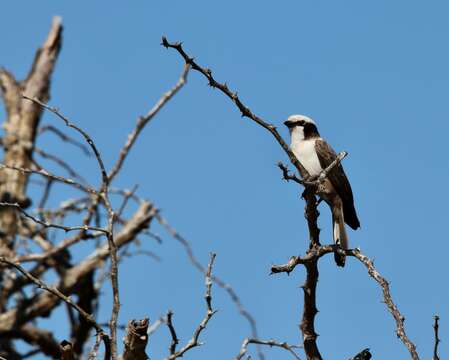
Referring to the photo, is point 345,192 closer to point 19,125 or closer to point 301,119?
point 301,119

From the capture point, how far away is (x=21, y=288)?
816cm

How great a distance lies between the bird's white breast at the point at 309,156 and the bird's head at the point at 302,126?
7.2 inches

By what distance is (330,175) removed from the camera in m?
6.21

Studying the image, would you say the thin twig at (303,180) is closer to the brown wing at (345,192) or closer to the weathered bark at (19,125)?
the brown wing at (345,192)

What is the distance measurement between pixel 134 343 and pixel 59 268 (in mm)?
4510

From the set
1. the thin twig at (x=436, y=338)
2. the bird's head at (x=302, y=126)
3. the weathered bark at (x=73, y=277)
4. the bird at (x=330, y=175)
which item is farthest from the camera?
the weathered bark at (x=73, y=277)

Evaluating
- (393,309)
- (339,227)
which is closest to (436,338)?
(393,309)

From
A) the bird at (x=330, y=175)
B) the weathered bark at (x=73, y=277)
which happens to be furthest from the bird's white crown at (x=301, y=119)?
the weathered bark at (x=73, y=277)

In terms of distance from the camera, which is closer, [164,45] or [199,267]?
[164,45]

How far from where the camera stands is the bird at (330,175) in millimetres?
6117

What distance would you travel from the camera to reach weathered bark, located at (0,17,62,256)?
860 cm

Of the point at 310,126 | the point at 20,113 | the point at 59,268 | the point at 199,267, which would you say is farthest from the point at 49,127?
the point at 310,126

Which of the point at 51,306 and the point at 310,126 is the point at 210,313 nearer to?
the point at 310,126

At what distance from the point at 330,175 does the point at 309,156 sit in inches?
14.3
